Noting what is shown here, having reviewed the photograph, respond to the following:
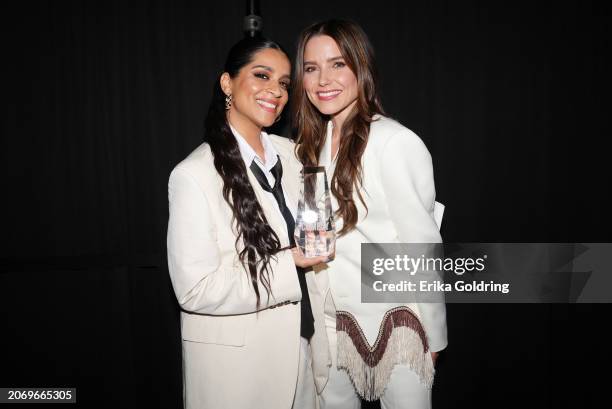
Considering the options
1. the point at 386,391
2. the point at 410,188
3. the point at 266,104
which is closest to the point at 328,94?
the point at 266,104

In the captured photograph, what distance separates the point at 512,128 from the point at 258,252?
1.88m

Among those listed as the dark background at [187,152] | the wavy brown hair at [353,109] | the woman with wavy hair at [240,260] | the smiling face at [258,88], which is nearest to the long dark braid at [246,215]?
the woman with wavy hair at [240,260]

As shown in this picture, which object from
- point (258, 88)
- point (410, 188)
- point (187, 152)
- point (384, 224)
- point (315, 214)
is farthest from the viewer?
point (187, 152)

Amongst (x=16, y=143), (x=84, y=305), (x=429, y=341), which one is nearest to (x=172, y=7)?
(x=16, y=143)

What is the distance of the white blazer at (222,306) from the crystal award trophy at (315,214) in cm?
14

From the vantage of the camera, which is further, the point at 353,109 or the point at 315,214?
the point at 353,109

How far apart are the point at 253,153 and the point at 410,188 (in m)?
0.60

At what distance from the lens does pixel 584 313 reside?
269 centimetres

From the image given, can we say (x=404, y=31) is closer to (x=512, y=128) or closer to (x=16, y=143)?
(x=512, y=128)

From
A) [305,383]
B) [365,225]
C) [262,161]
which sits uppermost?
[262,161]

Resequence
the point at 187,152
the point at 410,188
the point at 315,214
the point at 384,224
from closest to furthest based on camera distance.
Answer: the point at 315,214 < the point at 410,188 < the point at 384,224 < the point at 187,152

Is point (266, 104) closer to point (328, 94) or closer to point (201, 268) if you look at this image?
point (328, 94)

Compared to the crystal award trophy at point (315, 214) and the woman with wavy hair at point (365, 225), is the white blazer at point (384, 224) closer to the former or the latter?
the woman with wavy hair at point (365, 225)

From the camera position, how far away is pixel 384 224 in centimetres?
142
